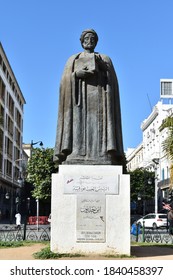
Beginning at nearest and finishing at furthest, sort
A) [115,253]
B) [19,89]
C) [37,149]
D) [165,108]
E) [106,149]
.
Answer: [115,253]
[106,149]
[37,149]
[165,108]
[19,89]

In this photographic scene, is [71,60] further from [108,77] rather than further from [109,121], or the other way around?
[109,121]

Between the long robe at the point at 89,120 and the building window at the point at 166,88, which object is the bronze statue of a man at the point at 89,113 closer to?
the long robe at the point at 89,120

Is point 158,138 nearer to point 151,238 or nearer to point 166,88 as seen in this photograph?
point 166,88

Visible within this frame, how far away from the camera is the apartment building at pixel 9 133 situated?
227ft

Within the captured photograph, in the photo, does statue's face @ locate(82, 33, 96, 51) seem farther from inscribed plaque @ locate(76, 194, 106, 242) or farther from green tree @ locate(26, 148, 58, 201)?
green tree @ locate(26, 148, 58, 201)

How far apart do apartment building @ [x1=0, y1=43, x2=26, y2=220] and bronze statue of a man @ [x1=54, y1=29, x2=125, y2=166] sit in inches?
2013

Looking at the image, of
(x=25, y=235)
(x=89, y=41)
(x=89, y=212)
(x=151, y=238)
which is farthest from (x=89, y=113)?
(x=25, y=235)

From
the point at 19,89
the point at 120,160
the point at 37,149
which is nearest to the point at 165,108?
the point at 19,89

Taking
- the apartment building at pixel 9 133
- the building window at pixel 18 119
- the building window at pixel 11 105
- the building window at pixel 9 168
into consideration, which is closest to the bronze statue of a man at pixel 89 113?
the apartment building at pixel 9 133

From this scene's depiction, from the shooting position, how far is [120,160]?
11.8m

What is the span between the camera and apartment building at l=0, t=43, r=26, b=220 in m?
69.3

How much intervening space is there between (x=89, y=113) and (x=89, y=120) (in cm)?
18

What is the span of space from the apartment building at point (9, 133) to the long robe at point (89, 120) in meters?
51.2

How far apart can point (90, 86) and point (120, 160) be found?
6.64 ft
